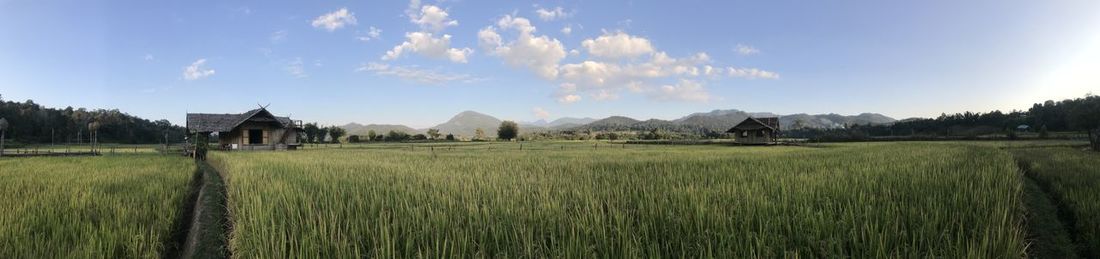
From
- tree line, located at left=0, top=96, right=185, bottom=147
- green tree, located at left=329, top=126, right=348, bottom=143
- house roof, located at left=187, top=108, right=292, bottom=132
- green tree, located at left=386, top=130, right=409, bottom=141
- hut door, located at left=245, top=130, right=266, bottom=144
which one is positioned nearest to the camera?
house roof, located at left=187, top=108, right=292, bottom=132

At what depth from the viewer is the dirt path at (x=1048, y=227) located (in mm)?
Answer: 5109

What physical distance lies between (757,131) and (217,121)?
44.5m

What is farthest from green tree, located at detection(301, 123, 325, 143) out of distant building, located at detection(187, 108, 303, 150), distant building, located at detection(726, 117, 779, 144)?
distant building, located at detection(726, 117, 779, 144)

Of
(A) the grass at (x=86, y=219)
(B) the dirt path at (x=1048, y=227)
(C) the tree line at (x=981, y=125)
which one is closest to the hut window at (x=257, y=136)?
(A) the grass at (x=86, y=219)

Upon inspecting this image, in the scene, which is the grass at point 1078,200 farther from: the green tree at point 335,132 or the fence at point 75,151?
the green tree at point 335,132

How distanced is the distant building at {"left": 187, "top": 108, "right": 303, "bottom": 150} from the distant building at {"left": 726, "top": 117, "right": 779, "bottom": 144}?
3847cm

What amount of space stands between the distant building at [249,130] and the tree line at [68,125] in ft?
148

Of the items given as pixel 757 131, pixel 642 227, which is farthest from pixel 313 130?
pixel 642 227

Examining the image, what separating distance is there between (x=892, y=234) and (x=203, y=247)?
279 inches

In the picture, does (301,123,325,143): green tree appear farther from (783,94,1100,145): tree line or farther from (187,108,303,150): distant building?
(783,94,1100,145): tree line

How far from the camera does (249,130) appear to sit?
33594mm

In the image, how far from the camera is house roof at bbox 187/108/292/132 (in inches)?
1288

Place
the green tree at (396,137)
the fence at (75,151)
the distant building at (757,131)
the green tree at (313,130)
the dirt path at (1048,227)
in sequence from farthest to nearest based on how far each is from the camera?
the green tree at (313,130) → the green tree at (396,137) → the distant building at (757,131) → the fence at (75,151) → the dirt path at (1048,227)

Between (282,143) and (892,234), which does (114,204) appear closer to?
(892,234)
